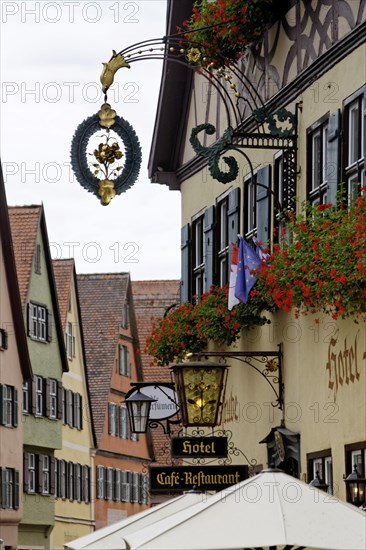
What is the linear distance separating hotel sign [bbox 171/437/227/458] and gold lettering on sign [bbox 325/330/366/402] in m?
1.68

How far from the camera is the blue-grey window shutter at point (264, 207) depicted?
1823 centimetres

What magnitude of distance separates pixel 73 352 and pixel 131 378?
5.49 m

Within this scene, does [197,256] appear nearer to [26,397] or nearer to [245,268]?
[245,268]

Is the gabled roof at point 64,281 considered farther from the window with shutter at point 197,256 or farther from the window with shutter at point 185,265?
the window with shutter at point 197,256

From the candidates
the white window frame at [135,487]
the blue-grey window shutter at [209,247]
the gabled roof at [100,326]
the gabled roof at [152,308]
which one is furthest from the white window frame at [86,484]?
the blue-grey window shutter at [209,247]

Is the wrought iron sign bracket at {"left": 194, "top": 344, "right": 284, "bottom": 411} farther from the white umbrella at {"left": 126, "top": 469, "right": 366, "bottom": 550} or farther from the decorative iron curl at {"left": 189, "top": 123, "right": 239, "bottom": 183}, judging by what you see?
the white umbrella at {"left": 126, "top": 469, "right": 366, "bottom": 550}

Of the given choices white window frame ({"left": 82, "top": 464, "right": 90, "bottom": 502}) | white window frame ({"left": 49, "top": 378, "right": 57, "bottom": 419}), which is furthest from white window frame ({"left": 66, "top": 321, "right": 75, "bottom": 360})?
white window frame ({"left": 82, "top": 464, "right": 90, "bottom": 502})

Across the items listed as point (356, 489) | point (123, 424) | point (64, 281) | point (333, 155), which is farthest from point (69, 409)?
point (356, 489)

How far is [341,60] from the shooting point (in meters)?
16.0

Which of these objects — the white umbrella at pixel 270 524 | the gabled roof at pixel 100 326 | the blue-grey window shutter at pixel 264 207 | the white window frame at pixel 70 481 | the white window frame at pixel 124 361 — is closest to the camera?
the white umbrella at pixel 270 524

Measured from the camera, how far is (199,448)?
1716 cm

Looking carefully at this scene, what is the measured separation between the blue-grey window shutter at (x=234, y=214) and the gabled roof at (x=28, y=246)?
89.0 feet

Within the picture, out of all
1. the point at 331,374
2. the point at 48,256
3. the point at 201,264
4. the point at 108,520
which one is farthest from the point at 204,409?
the point at 108,520

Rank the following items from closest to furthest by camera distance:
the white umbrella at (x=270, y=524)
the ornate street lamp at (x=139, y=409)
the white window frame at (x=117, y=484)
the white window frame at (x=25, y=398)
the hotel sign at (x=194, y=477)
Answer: the white umbrella at (x=270, y=524)
the hotel sign at (x=194, y=477)
the ornate street lamp at (x=139, y=409)
the white window frame at (x=25, y=398)
the white window frame at (x=117, y=484)
